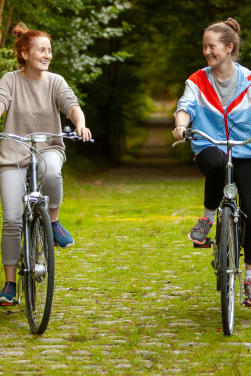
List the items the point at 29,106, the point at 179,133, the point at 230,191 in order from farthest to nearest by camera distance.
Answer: the point at 29,106
the point at 230,191
the point at 179,133

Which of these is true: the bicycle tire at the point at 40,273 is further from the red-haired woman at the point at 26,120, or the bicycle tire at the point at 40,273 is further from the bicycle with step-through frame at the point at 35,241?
the red-haired woman at the point at 26,120

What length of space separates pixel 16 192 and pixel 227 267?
1.50 m

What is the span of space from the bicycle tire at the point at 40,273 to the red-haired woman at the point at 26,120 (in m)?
0.25

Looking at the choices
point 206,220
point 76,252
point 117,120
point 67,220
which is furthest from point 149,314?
point 117,120

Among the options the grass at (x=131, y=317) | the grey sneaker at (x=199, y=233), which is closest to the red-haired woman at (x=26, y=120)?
the grass at (x=131, y=317)

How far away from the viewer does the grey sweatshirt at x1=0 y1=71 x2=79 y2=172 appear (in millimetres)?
5535

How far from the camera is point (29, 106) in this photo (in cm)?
557

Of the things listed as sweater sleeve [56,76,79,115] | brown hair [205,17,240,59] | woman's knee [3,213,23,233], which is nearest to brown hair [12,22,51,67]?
sweater sleeve [56,76,79,115]

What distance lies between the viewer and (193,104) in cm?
543

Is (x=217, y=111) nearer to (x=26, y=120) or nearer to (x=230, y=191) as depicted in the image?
(x=230, y=191)

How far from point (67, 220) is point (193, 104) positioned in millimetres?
6917

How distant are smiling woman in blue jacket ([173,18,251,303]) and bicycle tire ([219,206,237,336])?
9.9 inches

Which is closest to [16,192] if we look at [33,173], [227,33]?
[33,173]

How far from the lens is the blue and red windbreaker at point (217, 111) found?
5.46 metres
